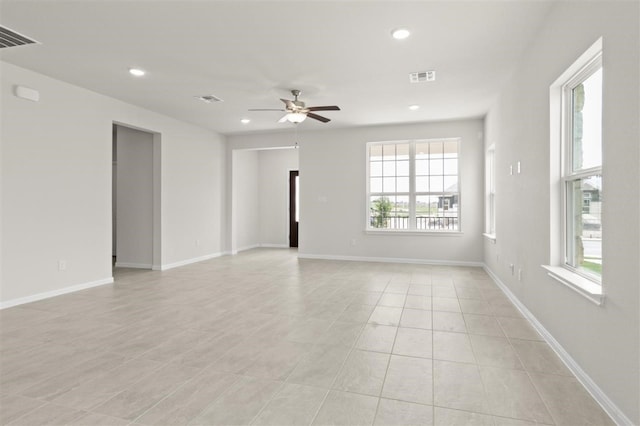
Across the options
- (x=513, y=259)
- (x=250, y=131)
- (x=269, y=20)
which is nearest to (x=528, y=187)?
(x=513, y=259)

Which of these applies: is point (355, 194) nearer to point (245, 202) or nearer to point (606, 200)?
point (245, 202)

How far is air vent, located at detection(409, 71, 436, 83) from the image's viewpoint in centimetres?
438

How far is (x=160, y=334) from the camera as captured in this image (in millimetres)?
3150

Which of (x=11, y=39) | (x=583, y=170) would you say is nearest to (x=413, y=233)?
(x=583, y=170)

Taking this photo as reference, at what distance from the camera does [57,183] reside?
180 inches

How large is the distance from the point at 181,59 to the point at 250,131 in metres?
3.98

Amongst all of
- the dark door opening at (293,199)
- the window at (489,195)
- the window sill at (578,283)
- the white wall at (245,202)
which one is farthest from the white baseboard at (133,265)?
the window sill at (578,283)

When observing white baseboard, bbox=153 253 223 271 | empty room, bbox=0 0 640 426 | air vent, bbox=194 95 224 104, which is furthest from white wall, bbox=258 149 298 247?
air vent, bbox=194 95 224 104

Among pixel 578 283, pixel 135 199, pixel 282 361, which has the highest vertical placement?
pixel 135 199

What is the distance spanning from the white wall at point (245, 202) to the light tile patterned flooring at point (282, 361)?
13.2ft

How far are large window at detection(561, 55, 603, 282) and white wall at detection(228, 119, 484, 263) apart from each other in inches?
159

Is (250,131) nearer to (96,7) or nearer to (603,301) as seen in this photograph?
(96,7)

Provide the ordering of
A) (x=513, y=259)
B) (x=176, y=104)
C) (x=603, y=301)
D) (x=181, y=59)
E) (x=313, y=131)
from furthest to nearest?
(x=313, y=131)
(x=176, y=104)
(x=513, y=259)
(x=181, y=59)
(x=603, y=301)

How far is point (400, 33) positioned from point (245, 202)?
662 centimetres
